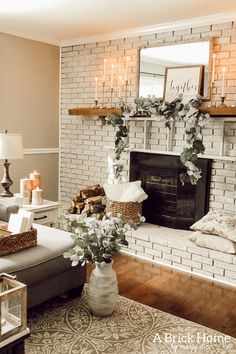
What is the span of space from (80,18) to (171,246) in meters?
2.49

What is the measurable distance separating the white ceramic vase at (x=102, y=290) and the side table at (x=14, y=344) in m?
0.89

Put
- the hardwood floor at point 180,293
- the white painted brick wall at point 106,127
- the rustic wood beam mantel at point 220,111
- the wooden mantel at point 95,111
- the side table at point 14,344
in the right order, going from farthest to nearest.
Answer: the wooden mantel at point 95,111 < the white painted brick wall at point 106,127 < the rustic wood beam mantel at point 220,111 < the hardwood floor at point 180,293 < the side table at point 14,344

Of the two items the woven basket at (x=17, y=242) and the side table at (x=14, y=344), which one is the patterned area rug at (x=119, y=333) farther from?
the side table at (x=14, y=344)

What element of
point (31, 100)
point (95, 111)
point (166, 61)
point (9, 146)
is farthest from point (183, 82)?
point (31, 100)

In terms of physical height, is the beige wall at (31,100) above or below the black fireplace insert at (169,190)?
above

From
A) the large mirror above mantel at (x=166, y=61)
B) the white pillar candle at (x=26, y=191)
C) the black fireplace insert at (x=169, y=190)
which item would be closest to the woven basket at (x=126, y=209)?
the black fireplace insert at (x=169, y=190)

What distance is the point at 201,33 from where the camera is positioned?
3.77m

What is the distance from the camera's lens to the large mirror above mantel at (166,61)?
3.74 meters

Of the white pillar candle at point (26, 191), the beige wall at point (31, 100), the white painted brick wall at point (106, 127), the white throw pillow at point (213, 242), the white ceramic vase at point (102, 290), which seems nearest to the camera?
the white ceramic vase at point (102, 290)

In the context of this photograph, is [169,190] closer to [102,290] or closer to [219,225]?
[219,225]

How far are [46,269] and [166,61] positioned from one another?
2568mm

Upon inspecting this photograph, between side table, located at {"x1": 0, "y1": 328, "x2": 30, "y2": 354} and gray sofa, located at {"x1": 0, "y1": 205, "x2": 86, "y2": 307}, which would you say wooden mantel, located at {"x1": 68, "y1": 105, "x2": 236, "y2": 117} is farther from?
side table, located at {"x1": 0, "y1": 328, "x2": 30, "y2": 354}

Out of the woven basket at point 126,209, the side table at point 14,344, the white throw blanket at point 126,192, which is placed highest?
the white throw blanket at point 126,192

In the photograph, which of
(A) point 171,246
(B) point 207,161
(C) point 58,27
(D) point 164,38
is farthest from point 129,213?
(C) point 58,27
